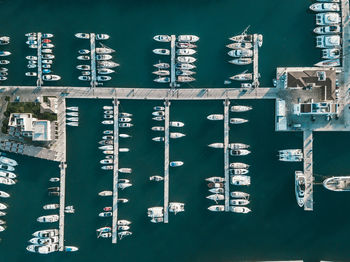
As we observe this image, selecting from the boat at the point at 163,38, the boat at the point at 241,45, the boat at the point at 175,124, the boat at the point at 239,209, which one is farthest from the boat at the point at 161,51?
the boat at the point at 239,209

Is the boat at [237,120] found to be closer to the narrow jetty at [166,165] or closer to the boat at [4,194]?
the narrow jetty at [166,165]

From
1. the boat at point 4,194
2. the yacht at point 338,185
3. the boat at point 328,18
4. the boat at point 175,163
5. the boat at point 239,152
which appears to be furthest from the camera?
the boat at point 4,194

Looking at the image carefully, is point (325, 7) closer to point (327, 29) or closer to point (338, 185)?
point (327, 29)

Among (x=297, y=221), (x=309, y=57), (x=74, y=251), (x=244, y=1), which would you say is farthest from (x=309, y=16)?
(x=74, y=251)

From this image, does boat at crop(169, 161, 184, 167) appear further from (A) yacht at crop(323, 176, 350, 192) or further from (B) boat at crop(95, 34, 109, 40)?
(A) yacht at crop(323, 176, 350, 192)

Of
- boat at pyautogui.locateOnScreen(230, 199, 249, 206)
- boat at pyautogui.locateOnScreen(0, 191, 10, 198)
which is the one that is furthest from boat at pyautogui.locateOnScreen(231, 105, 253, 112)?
boat at pyautogui.locateOnScreen(0, 191, 10, 198)

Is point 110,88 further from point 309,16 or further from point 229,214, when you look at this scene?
point 309,16
